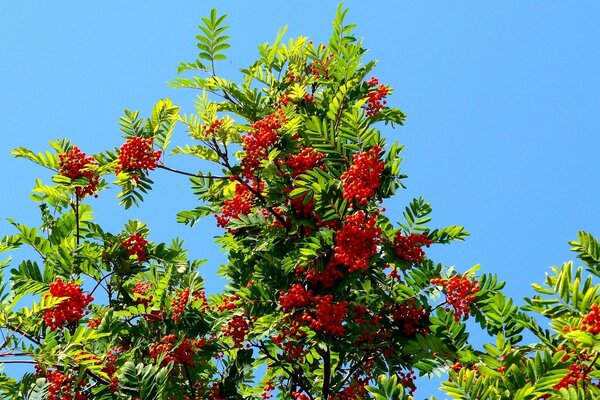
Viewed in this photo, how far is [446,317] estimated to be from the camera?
5.91m

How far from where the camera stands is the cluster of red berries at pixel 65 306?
260 inches

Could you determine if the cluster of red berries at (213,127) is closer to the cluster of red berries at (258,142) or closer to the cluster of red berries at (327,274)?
the cluster of red berries at (258,142)

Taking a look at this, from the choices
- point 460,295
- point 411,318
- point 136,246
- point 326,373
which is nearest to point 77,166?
point 136,246

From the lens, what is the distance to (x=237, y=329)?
23.2 feet

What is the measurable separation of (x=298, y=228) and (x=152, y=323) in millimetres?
1763

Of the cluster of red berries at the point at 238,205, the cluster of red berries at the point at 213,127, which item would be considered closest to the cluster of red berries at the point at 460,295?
the cluster of red berries at the point at 238,205

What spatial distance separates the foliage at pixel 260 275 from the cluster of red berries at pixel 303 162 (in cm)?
1

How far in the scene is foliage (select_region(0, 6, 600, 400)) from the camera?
6.35 m

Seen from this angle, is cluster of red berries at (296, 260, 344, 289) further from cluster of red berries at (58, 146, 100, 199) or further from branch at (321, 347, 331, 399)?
cluster of red berries at (58, 146, 100, 199)

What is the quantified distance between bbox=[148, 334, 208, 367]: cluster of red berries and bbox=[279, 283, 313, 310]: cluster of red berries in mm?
960

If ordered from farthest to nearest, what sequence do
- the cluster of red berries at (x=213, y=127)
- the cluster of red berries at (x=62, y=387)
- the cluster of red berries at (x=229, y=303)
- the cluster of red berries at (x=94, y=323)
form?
1. the cluster of red berries at (x=229, y=303)
2. the cluster of red berries at (x=213, y=127)
3. the cluster of red berries at (x=94, y=323)
4. the cluster of red berries at (x=62, y=387)

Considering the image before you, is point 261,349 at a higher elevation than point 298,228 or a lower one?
lower

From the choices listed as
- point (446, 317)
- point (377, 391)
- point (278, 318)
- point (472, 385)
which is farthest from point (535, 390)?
point (278, 318)

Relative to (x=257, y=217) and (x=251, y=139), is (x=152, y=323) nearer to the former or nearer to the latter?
(x=257, y=217)
